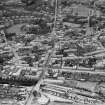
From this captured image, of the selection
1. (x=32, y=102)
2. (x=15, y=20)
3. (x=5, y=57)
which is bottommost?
(x=32, y=102)

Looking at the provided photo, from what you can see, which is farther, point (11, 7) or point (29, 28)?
point (11, 7)

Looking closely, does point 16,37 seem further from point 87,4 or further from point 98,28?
point 87,4

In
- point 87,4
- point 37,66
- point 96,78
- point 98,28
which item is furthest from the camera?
point 87,4

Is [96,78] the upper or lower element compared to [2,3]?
lower

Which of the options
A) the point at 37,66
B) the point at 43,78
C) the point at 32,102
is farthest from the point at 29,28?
the point at 32,102

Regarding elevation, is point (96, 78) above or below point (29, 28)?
below

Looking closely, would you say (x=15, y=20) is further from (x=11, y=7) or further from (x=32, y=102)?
(x=32, y=102)

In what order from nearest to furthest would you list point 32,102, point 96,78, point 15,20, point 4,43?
point 32,102 < point 96,78 < point 4,43 < point 15,20

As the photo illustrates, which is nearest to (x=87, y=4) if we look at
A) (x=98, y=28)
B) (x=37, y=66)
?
(x=98, y=28)

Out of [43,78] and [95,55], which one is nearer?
[43,78]
